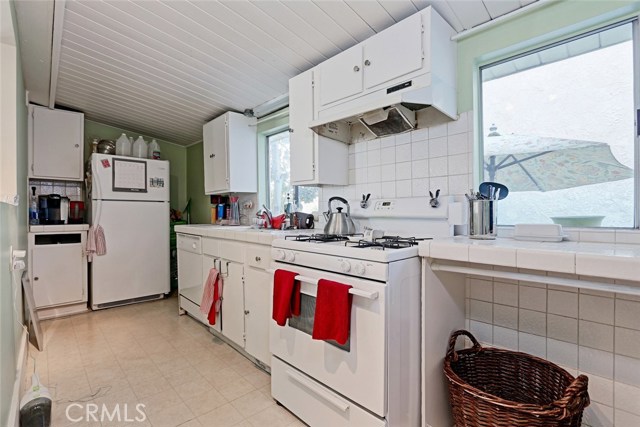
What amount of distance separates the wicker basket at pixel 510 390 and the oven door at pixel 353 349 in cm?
34

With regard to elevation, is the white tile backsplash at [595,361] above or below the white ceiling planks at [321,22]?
below

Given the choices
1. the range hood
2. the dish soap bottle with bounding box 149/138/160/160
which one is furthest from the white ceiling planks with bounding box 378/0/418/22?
the dish soap bottle with bounding box 149/138/160/160

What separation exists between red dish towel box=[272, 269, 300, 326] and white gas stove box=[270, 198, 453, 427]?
0.15ft

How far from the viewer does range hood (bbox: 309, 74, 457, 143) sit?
1598mm

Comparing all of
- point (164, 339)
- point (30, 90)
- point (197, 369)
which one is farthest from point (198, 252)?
point (30, 90)

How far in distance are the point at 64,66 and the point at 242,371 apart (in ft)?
9.86

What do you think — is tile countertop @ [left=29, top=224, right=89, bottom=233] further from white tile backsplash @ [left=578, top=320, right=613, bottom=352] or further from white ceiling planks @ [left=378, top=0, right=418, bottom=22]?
white tile backsplash @ [left=578, top=320, right=613, bottom=352]

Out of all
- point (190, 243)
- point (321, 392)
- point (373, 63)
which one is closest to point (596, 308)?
point (321, 392)

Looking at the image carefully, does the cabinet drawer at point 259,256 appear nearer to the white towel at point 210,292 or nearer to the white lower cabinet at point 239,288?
the white lower cabinet at point 239,288

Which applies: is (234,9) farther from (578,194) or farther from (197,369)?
(197,369)

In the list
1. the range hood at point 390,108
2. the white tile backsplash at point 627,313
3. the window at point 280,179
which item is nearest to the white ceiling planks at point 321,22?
the range hood at point 390,108

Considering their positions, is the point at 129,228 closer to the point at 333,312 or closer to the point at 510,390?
the point at 333,312

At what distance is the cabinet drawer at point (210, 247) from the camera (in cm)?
253

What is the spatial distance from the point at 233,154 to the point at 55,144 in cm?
205
